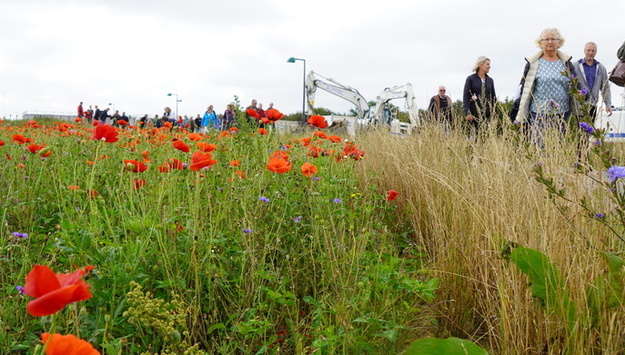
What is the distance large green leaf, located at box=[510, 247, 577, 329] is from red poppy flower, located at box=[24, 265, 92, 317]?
1.40 meters

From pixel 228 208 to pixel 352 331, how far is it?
41.0 inches

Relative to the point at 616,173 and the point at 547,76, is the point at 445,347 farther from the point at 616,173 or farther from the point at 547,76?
the point at 547,76

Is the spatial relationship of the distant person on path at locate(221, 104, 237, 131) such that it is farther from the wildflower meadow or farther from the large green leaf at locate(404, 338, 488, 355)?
the large green leaf at locate(404, 338, 488, 355)

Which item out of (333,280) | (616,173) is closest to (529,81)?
(333,280)

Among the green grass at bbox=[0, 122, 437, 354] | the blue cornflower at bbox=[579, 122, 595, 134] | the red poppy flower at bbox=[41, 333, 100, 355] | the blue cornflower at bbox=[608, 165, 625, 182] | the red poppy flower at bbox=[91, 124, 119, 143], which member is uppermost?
the blue cornflower at bbox=[579, 122, 595, 134]

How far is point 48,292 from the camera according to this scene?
0.80m

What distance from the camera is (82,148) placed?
4.48 meters

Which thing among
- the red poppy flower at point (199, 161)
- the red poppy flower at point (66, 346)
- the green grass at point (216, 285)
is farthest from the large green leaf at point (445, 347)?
the red poppy flower at point (199, 161)

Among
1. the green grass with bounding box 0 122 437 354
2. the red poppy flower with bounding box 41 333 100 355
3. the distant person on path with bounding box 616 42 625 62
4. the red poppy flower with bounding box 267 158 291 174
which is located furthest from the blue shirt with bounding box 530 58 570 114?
the red poppy flower with bounding box 41 333 100 355

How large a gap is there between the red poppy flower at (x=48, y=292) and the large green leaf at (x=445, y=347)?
971 mm

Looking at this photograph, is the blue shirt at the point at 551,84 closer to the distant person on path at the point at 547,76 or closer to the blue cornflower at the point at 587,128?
the distant person on path at the point at 547,76

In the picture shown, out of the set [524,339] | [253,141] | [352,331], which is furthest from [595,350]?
[253,141]

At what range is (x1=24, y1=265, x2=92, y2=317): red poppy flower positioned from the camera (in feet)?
2.53

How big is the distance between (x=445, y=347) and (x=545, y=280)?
46 cm
